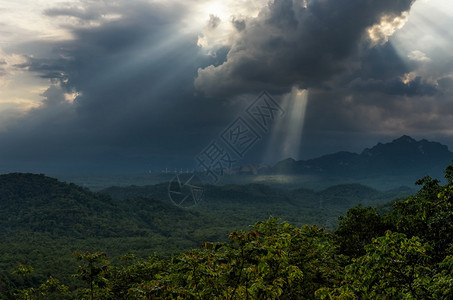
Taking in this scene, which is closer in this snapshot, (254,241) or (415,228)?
(254,241)

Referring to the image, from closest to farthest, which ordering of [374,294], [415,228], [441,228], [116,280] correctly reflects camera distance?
[374,294]
[441,228]
[415,228]
[116,280]

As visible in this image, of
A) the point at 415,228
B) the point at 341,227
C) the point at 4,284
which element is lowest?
the point at 4,284

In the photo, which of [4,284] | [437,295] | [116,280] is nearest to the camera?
[437,295]

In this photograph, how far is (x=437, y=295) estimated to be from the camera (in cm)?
898

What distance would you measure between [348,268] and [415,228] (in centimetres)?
1768

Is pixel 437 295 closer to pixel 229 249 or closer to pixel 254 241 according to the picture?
pixel 254 241

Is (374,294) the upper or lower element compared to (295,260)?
upper

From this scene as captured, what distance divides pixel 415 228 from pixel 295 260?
1063 cm

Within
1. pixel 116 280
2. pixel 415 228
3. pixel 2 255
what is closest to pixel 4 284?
pixel 2 255

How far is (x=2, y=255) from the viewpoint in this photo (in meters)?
177

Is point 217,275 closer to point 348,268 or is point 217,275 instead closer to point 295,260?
→ point 348,268

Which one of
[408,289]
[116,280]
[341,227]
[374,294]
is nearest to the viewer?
[408,289]

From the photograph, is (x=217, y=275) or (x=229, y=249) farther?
(x=229, y=249)

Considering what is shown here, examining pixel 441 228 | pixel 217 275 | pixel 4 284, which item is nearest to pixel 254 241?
Answer: pixel 217 275
